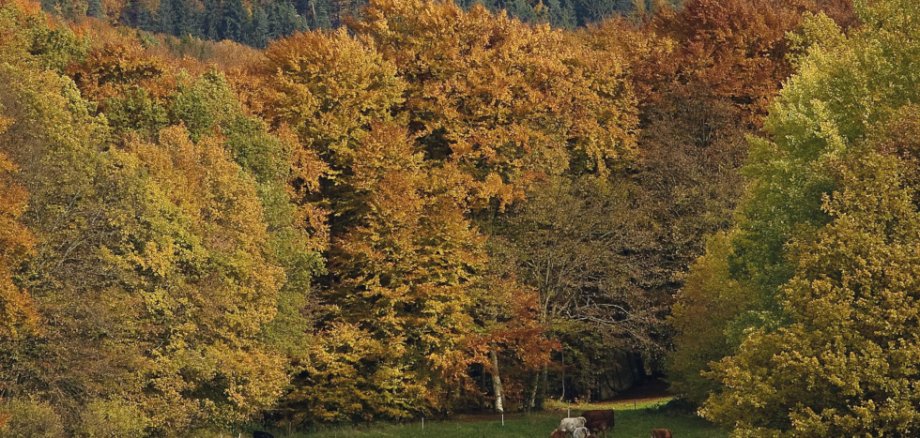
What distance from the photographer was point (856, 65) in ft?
135

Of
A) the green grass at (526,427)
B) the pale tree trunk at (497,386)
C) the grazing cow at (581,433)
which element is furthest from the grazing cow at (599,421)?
the pale tree trunk at (497,386)

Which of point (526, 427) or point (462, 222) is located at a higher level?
point (462, 222)

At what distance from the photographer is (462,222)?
58.8m

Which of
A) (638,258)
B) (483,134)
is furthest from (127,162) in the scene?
(638,258)

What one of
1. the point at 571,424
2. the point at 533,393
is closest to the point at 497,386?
the point at 533,393

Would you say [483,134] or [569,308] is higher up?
[483,134]

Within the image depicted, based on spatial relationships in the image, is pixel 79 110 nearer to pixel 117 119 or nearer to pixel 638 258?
pixel 117 119

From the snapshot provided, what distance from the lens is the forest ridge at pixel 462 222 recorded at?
3375 cm

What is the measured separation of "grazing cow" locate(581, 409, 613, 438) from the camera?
168 ft

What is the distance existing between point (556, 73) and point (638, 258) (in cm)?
1148

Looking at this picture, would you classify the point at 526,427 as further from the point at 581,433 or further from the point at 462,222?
the point at 462,222

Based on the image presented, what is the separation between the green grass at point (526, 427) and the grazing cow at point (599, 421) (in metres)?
0.40

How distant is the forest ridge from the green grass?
4.16ft

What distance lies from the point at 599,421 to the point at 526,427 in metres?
3.53
